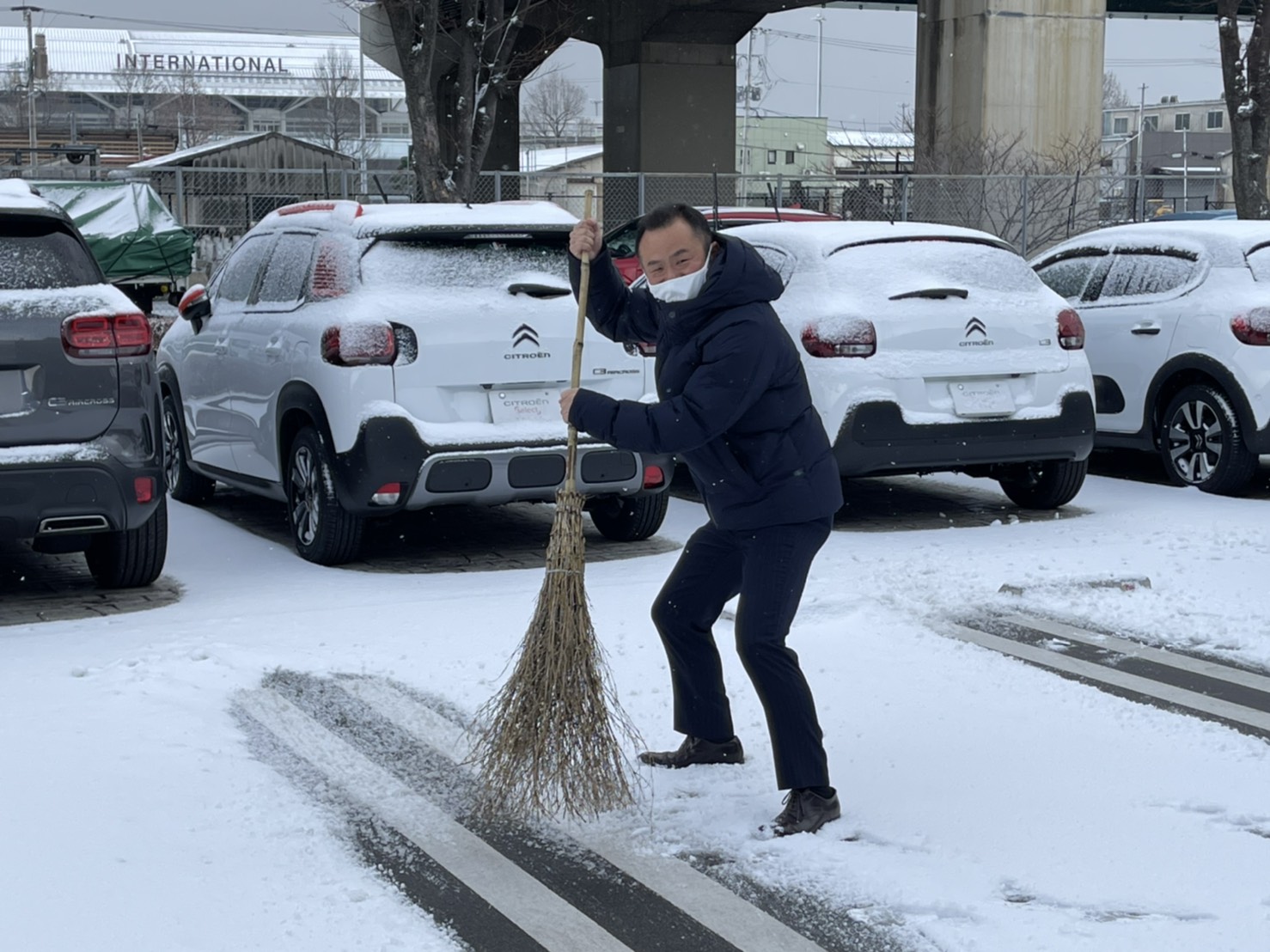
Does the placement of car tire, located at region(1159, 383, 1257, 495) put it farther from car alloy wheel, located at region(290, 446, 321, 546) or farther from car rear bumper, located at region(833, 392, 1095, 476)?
car alloy wheel, located at region(290, 446, 321, 546)

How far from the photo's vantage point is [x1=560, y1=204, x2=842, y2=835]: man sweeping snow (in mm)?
4277

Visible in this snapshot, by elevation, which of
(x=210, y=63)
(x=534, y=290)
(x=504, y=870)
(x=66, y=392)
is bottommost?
(x=504, y=870)

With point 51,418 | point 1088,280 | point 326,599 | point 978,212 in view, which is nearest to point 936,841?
point 326,599

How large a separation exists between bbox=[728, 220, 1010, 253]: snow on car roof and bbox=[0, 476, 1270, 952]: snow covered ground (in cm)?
190

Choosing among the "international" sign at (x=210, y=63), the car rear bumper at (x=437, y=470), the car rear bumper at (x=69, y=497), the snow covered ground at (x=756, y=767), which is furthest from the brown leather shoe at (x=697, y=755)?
the "international" sign at (x=210, y=63)

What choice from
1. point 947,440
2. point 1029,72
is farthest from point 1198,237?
point 1029,72

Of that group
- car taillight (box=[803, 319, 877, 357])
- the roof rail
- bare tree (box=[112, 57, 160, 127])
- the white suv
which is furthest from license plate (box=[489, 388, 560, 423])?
bare tree (box=[112, 57, 160, 127])

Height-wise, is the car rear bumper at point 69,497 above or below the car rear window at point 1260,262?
below

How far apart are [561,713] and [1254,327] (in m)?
6.66

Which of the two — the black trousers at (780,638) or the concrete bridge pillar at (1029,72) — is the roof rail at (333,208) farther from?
the concrete bridge pillar at (1029,72)

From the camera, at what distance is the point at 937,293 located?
8953mm

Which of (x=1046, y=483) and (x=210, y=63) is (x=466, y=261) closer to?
(x=1046, y=483)

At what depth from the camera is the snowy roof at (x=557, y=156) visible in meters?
84.2

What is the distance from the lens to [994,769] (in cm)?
499
